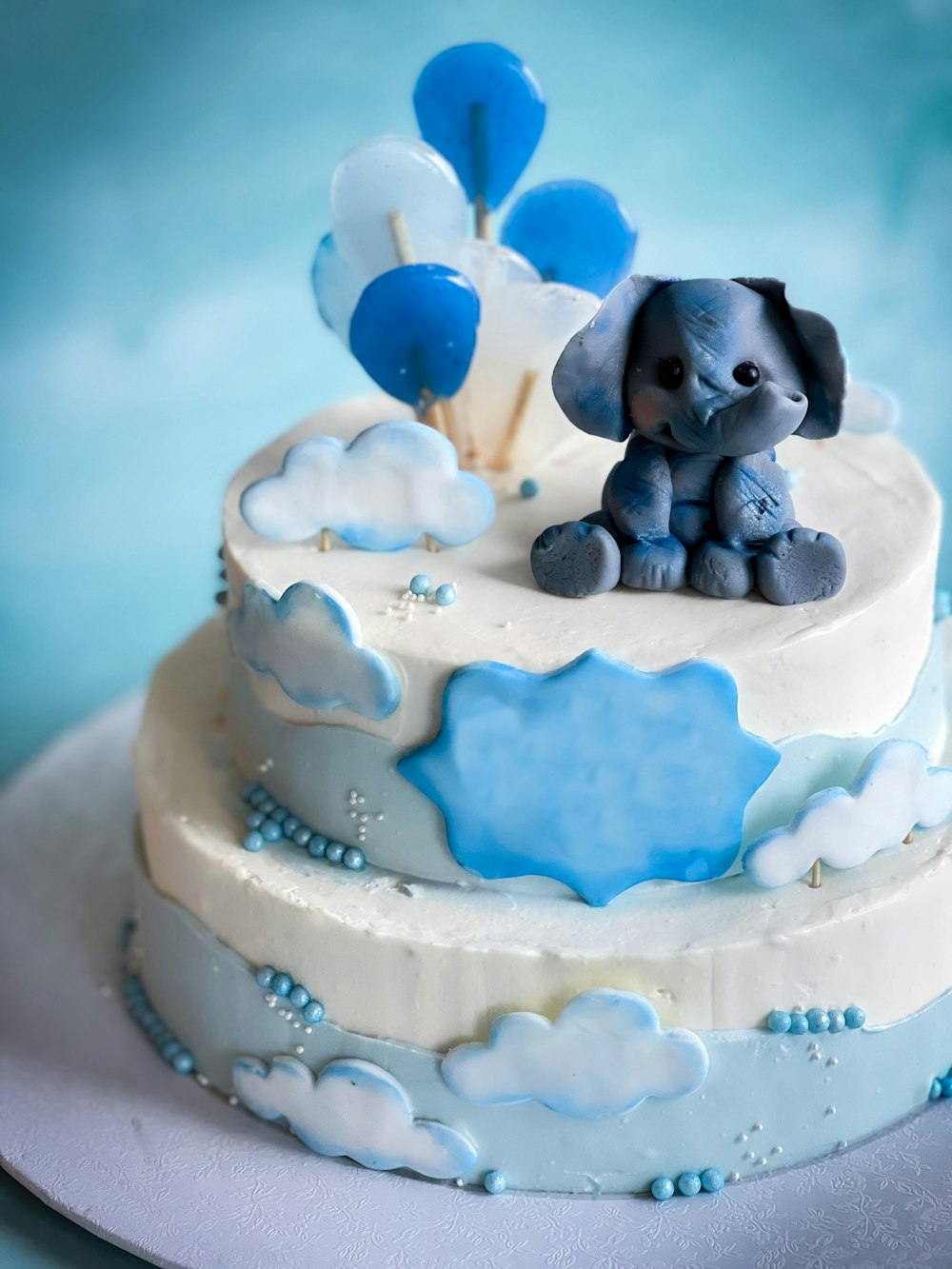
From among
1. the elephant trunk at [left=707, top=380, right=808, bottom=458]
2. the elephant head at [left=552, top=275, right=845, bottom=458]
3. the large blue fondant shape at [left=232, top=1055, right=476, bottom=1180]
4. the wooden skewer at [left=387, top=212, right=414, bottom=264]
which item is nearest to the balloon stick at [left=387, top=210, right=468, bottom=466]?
the wooden skewer at [left=387, top=212, right=414, bottom=264]

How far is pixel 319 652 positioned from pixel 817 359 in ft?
2.29

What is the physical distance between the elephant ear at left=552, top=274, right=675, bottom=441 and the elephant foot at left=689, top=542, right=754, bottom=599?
0.62ft

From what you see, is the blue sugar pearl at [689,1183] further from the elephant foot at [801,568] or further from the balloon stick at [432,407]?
the balloon stick at [432,407]

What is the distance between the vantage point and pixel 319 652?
2.12m

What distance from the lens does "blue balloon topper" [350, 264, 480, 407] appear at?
7.39 ft

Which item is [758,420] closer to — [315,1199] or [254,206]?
[315,1199]

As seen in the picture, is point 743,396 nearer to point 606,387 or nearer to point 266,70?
point 606,387

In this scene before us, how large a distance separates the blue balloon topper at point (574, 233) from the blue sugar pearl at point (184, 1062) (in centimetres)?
124

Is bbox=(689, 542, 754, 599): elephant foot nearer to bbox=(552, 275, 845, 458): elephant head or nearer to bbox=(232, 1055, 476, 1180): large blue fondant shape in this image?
bbox=(552, 275, 845, 458): elephant head

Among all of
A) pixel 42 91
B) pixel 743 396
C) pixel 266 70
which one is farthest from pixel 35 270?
pixel 743 396

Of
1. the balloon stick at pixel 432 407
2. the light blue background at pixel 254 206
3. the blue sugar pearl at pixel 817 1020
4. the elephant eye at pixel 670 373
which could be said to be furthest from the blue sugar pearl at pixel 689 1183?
the light blue background at pixel 254 206

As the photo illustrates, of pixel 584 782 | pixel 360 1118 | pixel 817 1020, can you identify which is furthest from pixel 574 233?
pixel 360 1118

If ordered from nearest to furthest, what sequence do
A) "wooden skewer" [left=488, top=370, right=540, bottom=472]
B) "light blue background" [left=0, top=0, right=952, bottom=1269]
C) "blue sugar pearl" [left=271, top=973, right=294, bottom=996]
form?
"blue sugar pearl" [left=271, top=973, right=294, bottom=996], "wooden skewer" [left=488, top=370, right=540, bottom=472], "light blue background" [left=0, top=0, right=952, bottom=1269]

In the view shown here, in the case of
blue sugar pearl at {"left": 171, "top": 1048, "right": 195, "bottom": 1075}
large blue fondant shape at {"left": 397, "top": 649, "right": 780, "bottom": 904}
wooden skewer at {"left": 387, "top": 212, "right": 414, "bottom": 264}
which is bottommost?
blue sugar pearl at {"left": 171, "top": 1048, "right": 195, "bottom": 1075}
